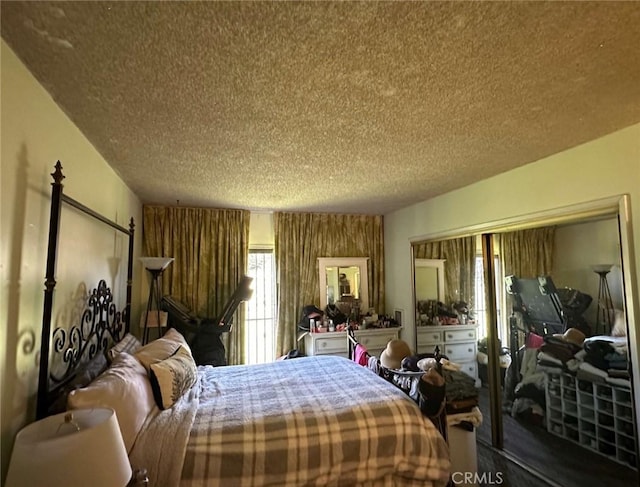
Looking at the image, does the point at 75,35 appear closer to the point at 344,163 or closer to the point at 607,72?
the point at 344,163

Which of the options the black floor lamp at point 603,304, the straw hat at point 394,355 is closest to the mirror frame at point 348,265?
the straw hat at point 394,355

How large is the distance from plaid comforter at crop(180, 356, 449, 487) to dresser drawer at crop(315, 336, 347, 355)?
188 cm

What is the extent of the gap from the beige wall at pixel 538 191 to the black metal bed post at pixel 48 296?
296cm

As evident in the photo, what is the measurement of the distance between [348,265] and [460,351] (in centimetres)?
181

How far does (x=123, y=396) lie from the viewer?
1.64m

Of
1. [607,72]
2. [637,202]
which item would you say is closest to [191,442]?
[607,72]

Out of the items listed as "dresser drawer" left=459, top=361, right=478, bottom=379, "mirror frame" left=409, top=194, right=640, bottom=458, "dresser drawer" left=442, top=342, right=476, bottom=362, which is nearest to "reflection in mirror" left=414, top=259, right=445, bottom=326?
"dresser drawer" left=442, top=342, right=476, bottom=362

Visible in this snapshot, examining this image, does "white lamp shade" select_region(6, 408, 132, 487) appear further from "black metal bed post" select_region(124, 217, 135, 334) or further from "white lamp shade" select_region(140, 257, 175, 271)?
"white lamp shade" select_region(140, 257, 175, 271)

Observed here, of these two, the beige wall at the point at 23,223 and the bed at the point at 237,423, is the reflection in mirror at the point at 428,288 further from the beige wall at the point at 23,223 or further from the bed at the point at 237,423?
the beige wall at the point at 23,223

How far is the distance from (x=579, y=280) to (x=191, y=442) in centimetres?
266

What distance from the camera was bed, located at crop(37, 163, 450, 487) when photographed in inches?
62.5

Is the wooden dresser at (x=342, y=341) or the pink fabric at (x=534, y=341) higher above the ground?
the pink fabric at (x=534, y=341)

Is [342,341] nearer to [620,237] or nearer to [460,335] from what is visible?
[460,335]

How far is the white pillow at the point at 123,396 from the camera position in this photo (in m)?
1.47
